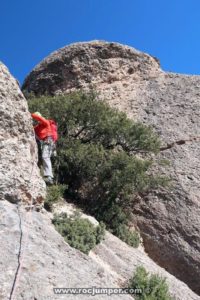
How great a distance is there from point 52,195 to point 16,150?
1891 millimetres

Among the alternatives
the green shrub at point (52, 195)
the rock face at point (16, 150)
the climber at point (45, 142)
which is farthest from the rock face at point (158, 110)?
the rock face at point (16, 150)

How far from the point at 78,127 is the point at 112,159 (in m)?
2.13

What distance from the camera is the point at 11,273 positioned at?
23.2 feet

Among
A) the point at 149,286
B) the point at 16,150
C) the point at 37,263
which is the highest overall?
the point at 16,150

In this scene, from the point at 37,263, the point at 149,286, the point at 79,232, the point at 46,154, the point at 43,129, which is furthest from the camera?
the point at 43,129

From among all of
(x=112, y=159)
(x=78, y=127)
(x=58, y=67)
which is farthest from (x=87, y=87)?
(x=112, y=159)

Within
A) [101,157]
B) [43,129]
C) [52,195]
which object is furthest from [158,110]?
[52,195]

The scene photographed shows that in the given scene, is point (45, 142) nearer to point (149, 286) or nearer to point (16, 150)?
point (16, 150)

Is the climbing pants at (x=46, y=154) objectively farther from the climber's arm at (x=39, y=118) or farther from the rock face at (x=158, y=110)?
the rock face at (x=158, y=110)

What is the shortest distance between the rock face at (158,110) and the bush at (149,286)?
354 centimetres

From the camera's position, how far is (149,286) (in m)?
9.09

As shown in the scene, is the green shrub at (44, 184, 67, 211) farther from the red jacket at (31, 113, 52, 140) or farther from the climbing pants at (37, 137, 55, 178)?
the red jacket at (31, 113, 52, 140)

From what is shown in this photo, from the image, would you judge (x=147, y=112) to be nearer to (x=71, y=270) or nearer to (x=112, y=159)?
(x=112, y=159)

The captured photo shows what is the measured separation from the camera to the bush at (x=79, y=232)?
928 cm
